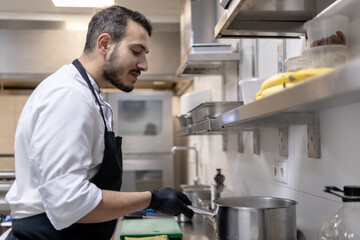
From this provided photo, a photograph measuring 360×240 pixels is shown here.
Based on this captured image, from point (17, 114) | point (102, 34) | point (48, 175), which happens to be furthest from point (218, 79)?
point (17, 114)

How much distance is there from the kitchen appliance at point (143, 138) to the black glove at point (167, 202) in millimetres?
2597

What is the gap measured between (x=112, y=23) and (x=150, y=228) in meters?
1.10

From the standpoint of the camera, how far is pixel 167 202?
1.44 m

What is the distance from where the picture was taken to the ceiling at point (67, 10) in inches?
139

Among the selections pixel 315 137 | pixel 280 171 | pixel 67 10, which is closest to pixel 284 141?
pixel 280 171

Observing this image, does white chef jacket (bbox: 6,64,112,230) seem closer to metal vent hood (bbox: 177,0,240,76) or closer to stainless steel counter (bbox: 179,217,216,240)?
stainless steel counter (bbox: 179,217,216,240)

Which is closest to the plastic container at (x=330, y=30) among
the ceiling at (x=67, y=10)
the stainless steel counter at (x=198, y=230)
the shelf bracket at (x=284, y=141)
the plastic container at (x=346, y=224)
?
the plastic container at (x=346, y=224)

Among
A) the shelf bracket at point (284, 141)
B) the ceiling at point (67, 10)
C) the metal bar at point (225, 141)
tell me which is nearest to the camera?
the shelf bracket at point (284, 141)

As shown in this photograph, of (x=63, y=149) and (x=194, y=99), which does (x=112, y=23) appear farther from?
(x=194, y=99)

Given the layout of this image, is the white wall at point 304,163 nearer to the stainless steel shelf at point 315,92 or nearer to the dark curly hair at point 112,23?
the stainless steel shelf at point 315,92

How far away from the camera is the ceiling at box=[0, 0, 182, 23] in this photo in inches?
139

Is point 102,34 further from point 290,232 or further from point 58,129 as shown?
point 290,232

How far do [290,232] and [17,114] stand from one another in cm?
369

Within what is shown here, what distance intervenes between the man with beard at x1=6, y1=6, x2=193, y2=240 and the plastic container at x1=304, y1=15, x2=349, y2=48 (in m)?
0.72
